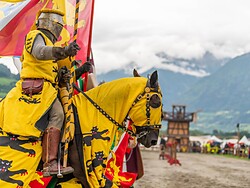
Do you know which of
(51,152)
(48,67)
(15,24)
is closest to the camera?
(51,152)

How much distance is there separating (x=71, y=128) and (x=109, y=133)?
436 millimetres

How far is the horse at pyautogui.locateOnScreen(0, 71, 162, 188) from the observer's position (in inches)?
163

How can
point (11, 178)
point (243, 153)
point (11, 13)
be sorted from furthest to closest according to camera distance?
point (243, 153) → point (11, 13) → point (11, 178)

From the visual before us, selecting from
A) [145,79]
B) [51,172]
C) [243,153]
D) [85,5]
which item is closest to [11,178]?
[51,172]

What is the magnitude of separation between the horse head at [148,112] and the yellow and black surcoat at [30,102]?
35.5 inches

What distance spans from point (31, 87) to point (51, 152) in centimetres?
64

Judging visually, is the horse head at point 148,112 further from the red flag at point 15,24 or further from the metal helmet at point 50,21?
the red flag at point 15,24

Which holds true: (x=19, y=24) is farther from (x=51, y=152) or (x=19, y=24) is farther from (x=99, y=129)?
(x=51, y=152)

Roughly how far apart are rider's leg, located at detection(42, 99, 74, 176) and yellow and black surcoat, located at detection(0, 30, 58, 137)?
74mm

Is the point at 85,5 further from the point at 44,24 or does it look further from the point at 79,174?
the point at 79,174

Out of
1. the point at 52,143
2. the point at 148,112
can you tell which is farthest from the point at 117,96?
the point at 52,143

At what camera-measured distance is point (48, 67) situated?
436 cm

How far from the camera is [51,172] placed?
4102 millimetres

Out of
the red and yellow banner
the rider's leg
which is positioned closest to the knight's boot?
the rider's leg
